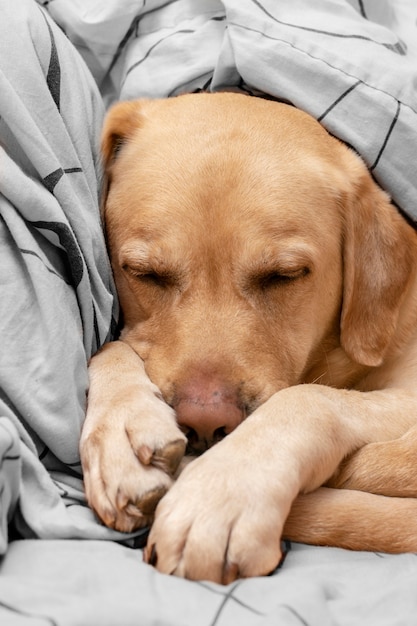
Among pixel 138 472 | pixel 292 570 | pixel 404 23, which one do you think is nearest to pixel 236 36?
pixel 404 23

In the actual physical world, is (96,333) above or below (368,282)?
below

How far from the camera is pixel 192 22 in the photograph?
7.73 feet

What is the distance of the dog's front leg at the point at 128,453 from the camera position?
1.48 meters

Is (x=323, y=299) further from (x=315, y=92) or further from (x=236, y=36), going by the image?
(x=236, y=36)

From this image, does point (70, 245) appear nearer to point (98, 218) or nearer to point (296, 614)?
point (98, 218)

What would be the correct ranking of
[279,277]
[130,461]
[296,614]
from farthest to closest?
[279,277], [130,461], [296,614]

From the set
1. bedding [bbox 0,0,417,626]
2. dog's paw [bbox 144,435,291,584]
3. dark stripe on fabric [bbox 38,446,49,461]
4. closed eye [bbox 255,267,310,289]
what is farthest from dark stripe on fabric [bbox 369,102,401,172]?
dark stripe on fabric [bbox 38,446,49,461]

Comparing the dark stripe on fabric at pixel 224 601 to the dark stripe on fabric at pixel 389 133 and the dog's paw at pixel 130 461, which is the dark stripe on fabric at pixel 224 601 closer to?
the dog's paw at pixel 130 461

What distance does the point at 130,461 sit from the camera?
1.51 m

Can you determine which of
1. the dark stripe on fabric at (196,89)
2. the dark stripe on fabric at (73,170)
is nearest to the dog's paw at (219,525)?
the dark stripe on fabric at (73,170)

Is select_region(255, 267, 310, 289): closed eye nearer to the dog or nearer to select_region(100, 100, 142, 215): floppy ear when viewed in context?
the dog

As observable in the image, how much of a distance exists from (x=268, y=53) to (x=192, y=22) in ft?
1.18

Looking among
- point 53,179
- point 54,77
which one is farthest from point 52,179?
point 54,77

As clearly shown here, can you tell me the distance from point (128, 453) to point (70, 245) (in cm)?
48
